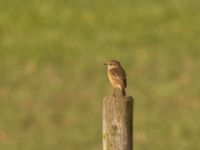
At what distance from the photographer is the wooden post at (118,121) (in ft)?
21.5

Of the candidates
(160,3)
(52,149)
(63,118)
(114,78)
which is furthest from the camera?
(160,3)

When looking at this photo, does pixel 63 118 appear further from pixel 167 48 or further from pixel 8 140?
pixel 167 48

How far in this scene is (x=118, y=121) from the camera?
6562mm

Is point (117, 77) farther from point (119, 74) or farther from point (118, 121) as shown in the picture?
point (118, 121)

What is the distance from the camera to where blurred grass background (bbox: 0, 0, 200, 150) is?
628 inches

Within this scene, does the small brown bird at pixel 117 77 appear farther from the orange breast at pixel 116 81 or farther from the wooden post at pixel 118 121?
the wooden post at pixel 118 121

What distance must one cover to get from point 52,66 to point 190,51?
10.0 ft

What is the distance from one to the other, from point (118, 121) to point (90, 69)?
13323 millimetres

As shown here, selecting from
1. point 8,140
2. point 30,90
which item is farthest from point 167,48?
point 8,140

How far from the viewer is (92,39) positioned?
73.3ft

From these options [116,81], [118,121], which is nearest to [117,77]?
[116,81]

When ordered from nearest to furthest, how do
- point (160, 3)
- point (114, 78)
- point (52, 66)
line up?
point (114, 78), point (52, 66), point (160, 3)

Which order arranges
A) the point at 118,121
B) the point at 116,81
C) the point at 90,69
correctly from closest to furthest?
1. the point at 118,121
2. the point at 116,81
3. the point at 90,69

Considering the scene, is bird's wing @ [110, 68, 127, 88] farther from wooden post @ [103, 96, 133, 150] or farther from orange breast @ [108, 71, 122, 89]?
wooden post @ [103, 96, 133, 150]
